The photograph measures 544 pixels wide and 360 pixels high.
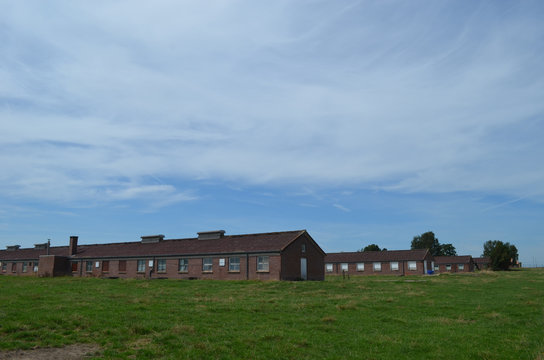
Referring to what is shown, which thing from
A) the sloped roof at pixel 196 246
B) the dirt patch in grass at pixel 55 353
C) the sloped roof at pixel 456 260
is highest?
the sloped roof at pixel 196 246

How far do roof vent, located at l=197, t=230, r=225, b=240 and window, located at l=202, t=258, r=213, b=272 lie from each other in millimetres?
6062

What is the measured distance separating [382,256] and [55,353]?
7948 cm

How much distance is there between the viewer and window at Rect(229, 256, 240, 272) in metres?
49.9

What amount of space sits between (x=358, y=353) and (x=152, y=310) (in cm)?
1047

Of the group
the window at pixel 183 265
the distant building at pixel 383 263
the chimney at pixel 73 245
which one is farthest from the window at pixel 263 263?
the distant building at pixel 383 263

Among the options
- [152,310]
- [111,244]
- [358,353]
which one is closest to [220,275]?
[111,244]

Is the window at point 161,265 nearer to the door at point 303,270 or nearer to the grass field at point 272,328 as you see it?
the door at point 303,270

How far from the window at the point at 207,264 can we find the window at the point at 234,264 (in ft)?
8.91

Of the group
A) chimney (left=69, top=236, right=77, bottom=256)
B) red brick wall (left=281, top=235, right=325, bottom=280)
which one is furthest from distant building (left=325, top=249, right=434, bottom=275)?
chimney (left=69, top=236, right=77, bottom=256)

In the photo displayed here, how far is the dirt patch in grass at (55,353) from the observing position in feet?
39.8

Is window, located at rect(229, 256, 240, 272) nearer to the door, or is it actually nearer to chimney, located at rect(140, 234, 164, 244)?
the door

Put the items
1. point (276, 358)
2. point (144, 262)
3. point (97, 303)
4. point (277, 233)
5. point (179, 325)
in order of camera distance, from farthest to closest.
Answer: point (144, 262)
point (277, 233)
point (97, 303)
point (179, 325)
point (276, 358)

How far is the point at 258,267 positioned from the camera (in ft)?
159

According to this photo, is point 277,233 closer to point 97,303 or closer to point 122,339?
point 97,303
